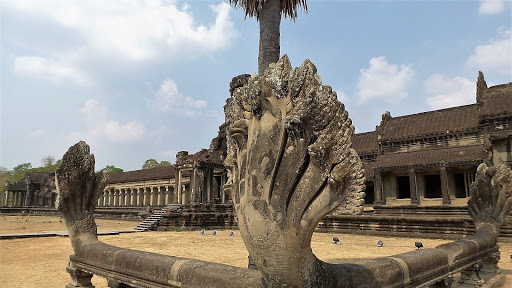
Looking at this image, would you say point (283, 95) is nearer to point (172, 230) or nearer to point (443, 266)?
point (443, 266)

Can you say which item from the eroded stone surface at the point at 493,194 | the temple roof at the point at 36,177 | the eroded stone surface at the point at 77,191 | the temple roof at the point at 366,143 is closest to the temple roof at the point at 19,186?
the temple roof at the point at 36,177

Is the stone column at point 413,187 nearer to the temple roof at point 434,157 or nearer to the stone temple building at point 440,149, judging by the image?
the stone temple building at point 440,149

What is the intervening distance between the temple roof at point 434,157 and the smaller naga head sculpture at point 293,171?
82.6 ft

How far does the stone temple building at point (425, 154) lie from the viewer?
896 inches

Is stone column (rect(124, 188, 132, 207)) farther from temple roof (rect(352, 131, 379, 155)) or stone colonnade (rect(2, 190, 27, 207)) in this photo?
temple roof (rect(352, 131, 379, 155))

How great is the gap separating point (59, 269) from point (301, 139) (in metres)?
8.54

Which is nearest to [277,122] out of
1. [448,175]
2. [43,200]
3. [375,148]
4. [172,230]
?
[172,230]

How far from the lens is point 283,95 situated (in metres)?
2.37

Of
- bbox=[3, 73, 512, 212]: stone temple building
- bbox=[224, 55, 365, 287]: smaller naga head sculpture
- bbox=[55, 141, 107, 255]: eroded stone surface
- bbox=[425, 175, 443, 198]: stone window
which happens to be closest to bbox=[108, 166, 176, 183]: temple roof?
bbox=[3, 73, 512, 212]: stone temple building

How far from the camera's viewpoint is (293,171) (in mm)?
2283

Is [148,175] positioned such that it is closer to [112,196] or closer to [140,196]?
[140,196]

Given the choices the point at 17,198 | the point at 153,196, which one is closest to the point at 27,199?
the point at 17,198

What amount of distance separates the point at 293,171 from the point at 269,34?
625 centimetres

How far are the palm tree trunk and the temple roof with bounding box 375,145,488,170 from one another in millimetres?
21318
